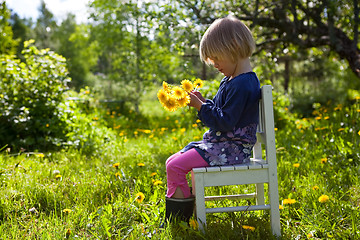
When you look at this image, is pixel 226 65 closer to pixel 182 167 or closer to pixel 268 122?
pixel 268 122

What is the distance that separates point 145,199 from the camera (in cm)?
224

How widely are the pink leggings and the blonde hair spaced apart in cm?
53

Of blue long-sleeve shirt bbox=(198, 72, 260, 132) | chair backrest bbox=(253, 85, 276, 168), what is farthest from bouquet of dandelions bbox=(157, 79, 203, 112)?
chair backrest bbox=(253, 85, 276, 168)

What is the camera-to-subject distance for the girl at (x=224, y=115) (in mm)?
1718

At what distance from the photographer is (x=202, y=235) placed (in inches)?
66.3

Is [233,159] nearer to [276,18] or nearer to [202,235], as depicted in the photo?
[202,235]

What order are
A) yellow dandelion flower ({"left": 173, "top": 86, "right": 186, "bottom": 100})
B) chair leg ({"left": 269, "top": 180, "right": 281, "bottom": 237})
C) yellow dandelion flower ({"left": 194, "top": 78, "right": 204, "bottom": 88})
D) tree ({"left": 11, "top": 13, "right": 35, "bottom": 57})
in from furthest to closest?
tree ({"left": 11, "top": 13, "right": 35, "bottom": 57}), yellow dandelion flower ({"left": 194, "top": 78, "right": 204, "bottom": 88}), chair leg ({"left": 269, "top": 180, "right": 281, "bottom": 237}), yellow dandelion flower ({"left": 173, "top": 86, "right": 186, "bottom": 100})

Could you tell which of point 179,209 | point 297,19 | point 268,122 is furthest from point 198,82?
point 297,19

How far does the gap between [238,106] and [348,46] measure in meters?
3.64

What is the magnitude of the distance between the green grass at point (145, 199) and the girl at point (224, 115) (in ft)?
0.77

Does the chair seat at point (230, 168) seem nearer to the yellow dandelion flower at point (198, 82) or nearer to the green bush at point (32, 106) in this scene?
the yellow dandelion flower at point (198, 82)

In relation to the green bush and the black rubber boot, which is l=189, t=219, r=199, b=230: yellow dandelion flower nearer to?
the black rubber boot

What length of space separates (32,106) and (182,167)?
2.87 metres

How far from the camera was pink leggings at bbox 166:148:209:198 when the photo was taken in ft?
5.80
